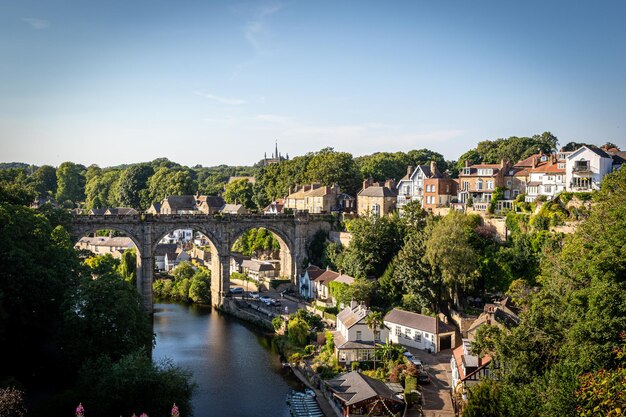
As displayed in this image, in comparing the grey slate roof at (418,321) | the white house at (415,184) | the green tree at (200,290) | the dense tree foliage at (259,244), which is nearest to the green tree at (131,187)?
the dense tree foliage at (259,244)

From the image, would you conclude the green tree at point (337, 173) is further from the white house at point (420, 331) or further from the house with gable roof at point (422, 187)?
the white house at point (420, 331)

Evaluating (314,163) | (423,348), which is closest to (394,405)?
(423,348)

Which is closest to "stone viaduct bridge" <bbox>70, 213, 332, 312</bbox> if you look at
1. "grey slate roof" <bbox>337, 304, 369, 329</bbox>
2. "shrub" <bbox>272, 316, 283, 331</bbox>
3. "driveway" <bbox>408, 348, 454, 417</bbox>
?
"shrub" <bbox>272, 316, 283, 331</bbox>

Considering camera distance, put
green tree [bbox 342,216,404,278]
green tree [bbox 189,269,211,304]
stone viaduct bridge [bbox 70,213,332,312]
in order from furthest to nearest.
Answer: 1. green tree [bbox 189,269,211,304]
2. stone viaduct bridge [bbox 70,213,332,312]
3. green tree [bbox 342,216,404,278]

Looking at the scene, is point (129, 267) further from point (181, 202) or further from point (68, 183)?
point (68, 183)

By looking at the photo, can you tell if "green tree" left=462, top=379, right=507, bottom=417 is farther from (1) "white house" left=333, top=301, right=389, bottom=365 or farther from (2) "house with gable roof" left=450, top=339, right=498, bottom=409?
(1) "white house" left=333, top=301, right=389, bottom=365

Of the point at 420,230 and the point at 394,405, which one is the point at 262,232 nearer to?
the point at 420,230
